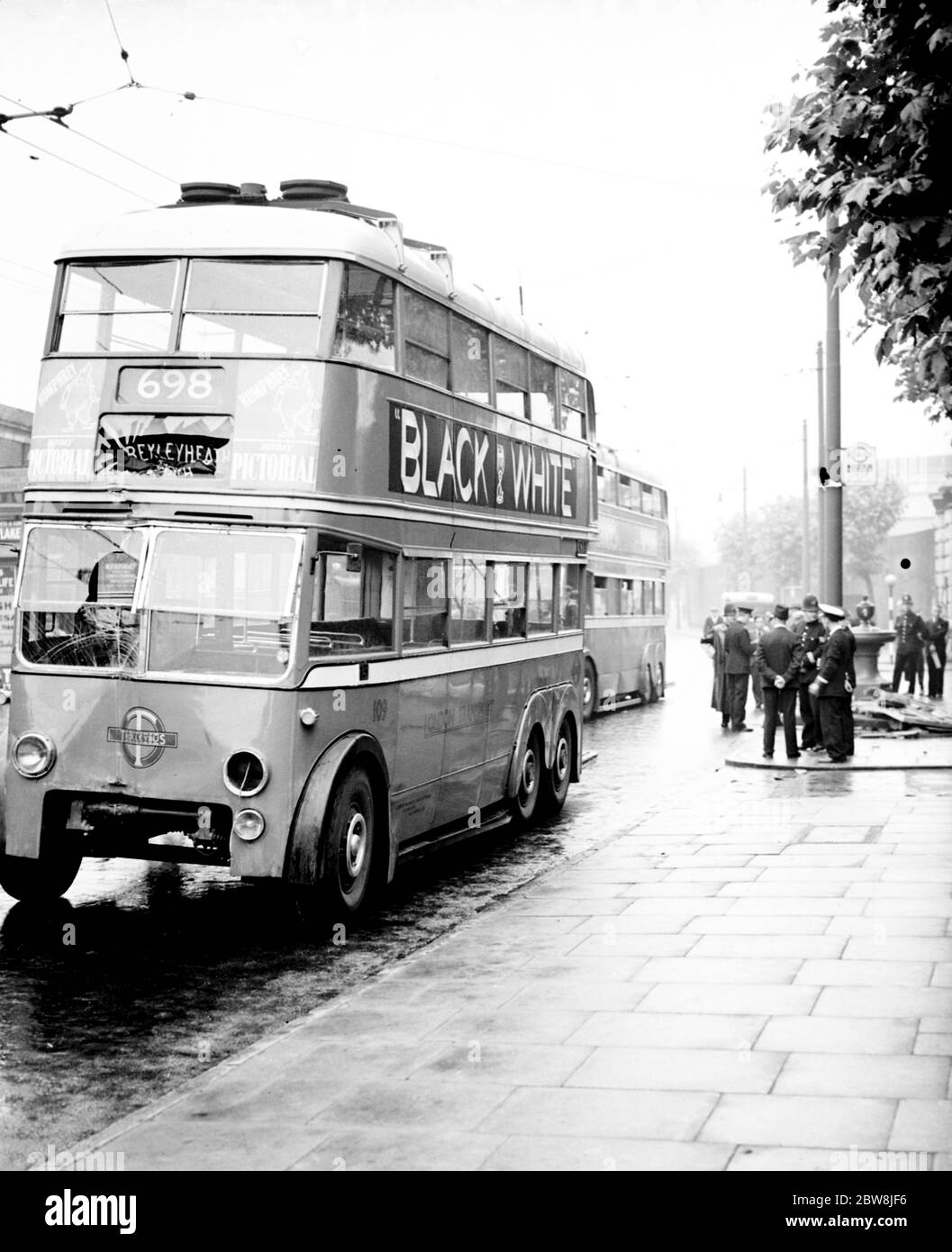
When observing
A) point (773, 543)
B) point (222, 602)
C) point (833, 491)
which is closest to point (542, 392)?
point (222, 602)

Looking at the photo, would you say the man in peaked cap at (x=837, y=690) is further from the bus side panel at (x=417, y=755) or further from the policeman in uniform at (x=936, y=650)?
the policeman in uniform at (x=936, y=650)

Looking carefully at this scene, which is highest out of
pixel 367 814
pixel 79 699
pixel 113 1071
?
pixel 79 699

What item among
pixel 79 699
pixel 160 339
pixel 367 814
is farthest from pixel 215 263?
pixel 367 814

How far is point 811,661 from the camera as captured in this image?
61.7ft

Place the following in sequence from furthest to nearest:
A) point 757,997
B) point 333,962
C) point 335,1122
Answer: point 333,962 < point 757,997 < point 335,1122

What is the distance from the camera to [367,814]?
10141mm

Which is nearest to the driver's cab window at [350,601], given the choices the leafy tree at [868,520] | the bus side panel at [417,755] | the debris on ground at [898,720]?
the bus side panel at [417,755]

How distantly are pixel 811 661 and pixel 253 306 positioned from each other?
35.2ft

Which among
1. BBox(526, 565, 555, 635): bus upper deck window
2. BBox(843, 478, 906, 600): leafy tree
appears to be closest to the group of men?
BBox(526, 565, 555, 635): bus upper deck window

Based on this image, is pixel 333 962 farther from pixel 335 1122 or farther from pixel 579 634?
pixel 579 634

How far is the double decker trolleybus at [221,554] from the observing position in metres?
9.37

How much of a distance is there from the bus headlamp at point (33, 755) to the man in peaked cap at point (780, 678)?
10820mm

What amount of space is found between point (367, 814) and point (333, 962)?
1.46 metres

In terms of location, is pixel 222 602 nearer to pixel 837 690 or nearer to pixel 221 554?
pixel 221 554
